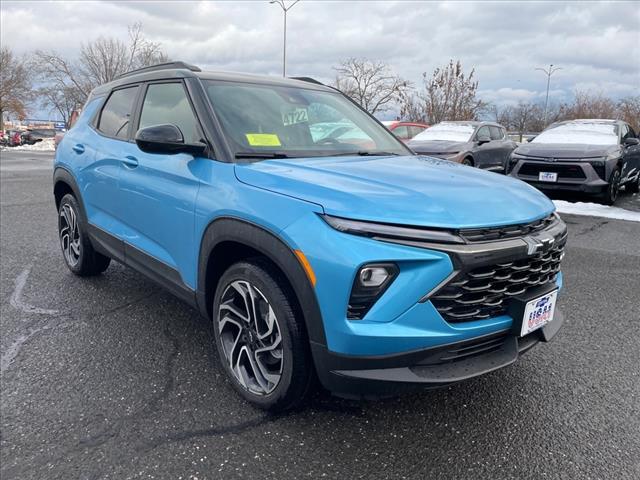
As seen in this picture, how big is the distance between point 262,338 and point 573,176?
750 centimetres

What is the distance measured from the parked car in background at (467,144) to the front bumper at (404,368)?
821 centimetres

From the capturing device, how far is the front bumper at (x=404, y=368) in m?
1.97

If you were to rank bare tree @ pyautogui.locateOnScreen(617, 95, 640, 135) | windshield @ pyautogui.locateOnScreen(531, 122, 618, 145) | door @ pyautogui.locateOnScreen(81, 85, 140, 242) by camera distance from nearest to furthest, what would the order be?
door @ pyautogui.locateOnScreen(81, 85, 140, 242) < windshield @ pyautogui.locateOnScreen(531, 122, 618, 145) < bare tree @ pyautogui.locateOnScreen(617, 95, 640, 135)

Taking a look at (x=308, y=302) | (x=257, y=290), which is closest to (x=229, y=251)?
(x=257, y=290)

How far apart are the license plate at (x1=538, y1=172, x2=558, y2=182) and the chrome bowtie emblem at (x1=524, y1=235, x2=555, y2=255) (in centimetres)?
663

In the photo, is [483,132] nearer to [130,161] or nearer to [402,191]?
[130,161]

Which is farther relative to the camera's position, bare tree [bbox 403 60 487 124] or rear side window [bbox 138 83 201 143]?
bare tree [bbox 403 60 487 124]

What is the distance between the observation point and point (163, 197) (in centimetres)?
293

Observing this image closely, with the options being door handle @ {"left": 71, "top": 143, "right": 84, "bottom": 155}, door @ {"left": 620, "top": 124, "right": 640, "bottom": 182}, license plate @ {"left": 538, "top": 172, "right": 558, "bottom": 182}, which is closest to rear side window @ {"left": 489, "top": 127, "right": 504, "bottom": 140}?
door @ {"left": 620, "top": 124, "right": 640, "bottom": 182}

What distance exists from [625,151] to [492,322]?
865 centimetres

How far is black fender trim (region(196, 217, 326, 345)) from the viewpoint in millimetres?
2039

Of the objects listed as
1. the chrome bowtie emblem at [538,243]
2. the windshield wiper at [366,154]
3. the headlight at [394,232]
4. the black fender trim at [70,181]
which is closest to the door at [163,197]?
the windshield wiper at [366,154]

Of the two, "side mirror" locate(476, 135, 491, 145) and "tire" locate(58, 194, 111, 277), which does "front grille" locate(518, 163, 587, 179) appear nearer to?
"side mirror" locate(476, 135, 491, 145)

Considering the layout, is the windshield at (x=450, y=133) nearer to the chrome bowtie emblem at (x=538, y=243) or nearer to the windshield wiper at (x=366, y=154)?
the windshield wiper at (x=366, y=154)
